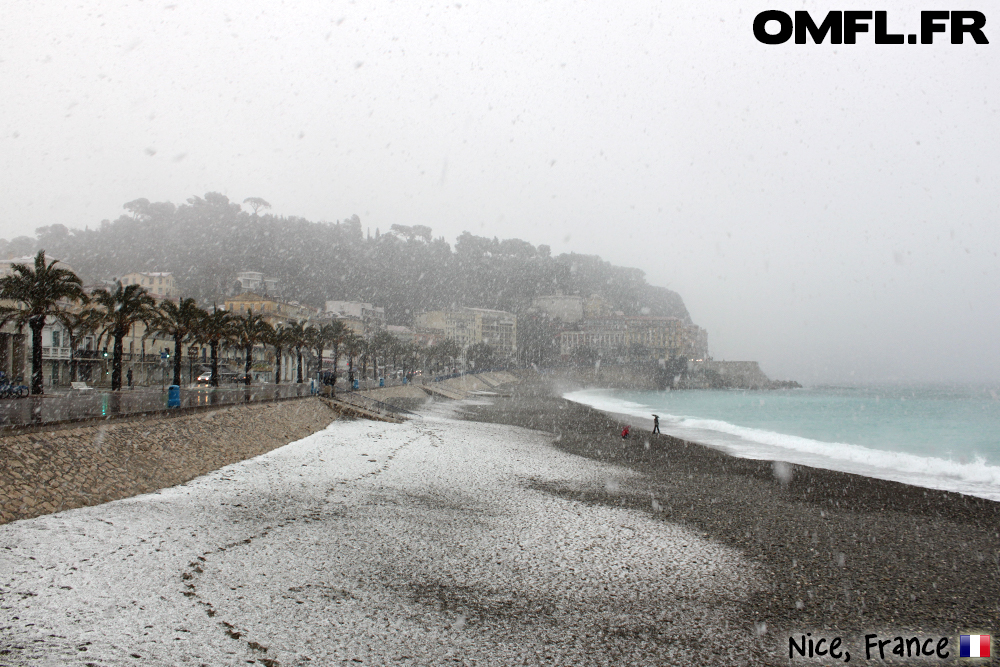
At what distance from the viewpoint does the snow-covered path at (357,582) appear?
661cm

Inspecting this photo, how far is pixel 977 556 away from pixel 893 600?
3.50 m

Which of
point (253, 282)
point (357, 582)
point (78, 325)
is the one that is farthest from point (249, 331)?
point (253, 282)

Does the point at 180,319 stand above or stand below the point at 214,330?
above

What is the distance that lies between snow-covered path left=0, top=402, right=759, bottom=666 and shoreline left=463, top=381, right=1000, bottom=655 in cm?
82

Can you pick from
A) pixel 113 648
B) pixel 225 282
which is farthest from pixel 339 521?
pixel 225 282

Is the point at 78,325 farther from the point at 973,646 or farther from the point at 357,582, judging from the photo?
the point at 973,646

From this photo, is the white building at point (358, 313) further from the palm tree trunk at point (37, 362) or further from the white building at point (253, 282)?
the palm tree trunk at point (37, 362)

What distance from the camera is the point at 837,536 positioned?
1166 centimetres

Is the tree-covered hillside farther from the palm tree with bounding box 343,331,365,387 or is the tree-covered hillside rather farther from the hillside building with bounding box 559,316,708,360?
the palm tree with bounding box 343,331,365,387

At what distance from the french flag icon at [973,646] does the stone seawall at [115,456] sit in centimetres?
1241

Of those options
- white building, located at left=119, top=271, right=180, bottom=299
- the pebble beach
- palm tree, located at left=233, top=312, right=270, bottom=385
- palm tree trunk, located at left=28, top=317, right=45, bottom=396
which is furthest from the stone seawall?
white building, located at left=119, top=271, right=180, bottom=299

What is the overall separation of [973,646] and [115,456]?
14.2 meters

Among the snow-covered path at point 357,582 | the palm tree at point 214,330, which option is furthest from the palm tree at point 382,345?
the snow-covered path at point 357,582

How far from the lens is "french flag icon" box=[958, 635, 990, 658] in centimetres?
685
